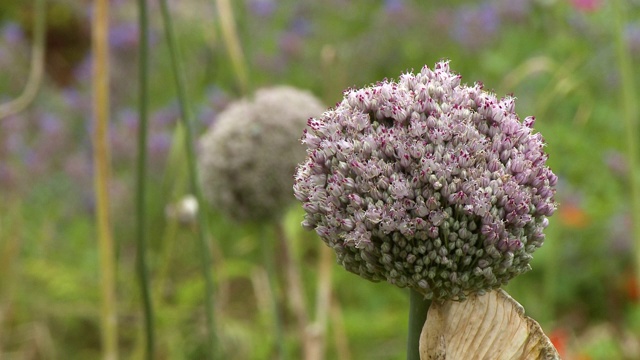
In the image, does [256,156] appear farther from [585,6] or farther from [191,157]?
[585,6]

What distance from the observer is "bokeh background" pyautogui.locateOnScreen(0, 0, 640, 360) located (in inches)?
126

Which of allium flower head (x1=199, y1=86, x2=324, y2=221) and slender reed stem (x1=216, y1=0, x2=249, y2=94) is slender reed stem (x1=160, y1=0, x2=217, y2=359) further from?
allium flower head (x1=199, y1=86, x2=324, y2=221)

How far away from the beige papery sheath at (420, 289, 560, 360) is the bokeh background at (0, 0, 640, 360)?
101cm

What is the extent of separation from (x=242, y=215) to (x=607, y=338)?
166 cm

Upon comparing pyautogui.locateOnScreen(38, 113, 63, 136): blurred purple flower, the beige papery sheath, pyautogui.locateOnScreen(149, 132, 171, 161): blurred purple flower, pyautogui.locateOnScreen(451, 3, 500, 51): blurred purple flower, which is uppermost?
pyautogui.locateOnScreen(451, 3, 500, 51): blurred purple flower

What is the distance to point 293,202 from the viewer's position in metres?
2.66

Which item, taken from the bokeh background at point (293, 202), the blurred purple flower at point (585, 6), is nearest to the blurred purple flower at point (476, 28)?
the bokeh background at point (293, 202)

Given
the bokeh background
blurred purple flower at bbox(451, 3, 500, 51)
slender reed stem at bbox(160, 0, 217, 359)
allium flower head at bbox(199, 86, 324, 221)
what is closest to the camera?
slender reed stem at bbox(160, 0, 217, 359)

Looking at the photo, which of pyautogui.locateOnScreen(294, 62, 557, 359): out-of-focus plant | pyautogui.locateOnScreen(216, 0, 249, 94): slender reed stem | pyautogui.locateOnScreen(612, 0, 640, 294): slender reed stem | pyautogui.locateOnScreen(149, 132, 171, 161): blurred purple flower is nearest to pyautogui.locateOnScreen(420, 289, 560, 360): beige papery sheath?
pyautogui.locateOnScreen(294, 62, 557, 359): out-of-focus plant

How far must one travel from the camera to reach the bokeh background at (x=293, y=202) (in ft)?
10.5

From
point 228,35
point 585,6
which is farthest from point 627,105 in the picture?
point 585,6

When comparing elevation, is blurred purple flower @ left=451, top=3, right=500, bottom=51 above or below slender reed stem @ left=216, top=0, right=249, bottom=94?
above

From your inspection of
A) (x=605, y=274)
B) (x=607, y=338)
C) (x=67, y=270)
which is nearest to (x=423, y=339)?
(x=607, y=338)

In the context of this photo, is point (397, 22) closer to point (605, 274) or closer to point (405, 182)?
point (605, 274)
